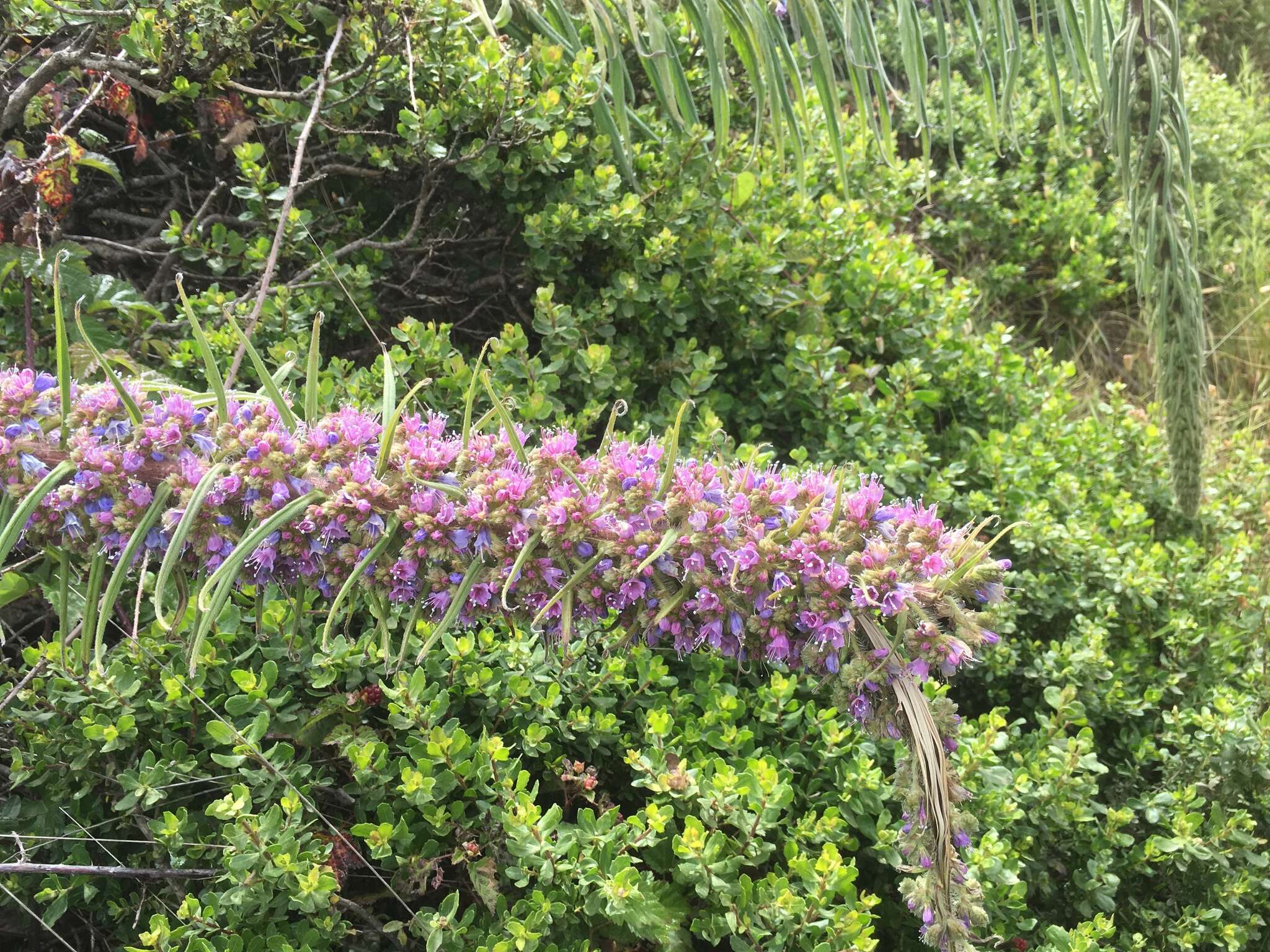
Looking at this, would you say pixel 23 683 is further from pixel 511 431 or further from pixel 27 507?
pixel 511 431

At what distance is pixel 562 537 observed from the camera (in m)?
0.59

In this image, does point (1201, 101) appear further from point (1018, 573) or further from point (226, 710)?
point (226, 710)

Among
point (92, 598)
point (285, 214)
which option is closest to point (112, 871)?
point (92, 598)

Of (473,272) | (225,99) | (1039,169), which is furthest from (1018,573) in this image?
(1039,169)

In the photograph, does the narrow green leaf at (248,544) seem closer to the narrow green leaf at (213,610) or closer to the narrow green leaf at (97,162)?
the narrow green leaf at (213,610)

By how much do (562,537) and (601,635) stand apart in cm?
58

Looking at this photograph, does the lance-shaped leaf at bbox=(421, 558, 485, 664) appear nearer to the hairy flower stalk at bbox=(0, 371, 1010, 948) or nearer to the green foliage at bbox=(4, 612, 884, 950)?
the hairy flower stalk at bbox=(0, 371, 1010, 948)

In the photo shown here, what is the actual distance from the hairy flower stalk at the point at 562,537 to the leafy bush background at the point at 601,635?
353 mm

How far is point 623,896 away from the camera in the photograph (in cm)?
89

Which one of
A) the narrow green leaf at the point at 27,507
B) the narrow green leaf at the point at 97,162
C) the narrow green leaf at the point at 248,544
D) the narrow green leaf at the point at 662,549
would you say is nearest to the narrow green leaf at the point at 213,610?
the narrow green leaf at the point at 248,544

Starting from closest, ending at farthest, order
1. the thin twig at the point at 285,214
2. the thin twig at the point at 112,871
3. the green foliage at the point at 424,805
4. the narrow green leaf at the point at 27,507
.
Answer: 1. the narrow green leaf at the point at 27,507
2. the thin twig at the point at 112,871
3. the green foliage at the point at 424,805
4. the thin twig at the point at 285,214

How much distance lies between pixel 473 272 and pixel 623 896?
4.13 feet

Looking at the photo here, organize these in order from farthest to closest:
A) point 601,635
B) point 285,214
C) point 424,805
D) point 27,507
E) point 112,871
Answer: point 285,214 < point 601,635 < point 424,805 < point 112,871 < point 27,507

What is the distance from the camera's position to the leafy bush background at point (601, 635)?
38.1 inches
